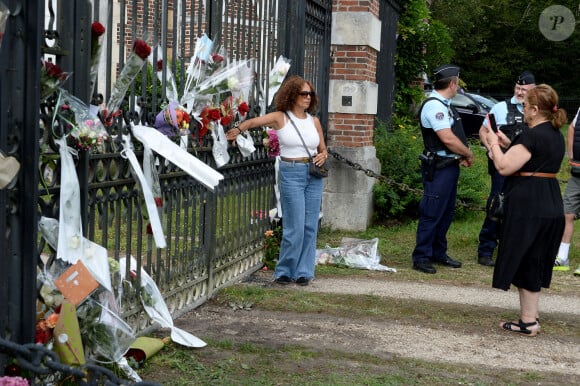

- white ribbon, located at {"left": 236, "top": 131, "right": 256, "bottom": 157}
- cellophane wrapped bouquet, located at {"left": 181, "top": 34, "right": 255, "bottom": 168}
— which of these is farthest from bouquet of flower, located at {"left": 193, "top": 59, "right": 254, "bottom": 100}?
white ribbon, located at {"left": 236, "top": 131, "right": 256, "bottom": 157}

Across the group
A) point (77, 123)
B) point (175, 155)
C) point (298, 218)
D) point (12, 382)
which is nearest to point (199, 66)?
point (175, 155)

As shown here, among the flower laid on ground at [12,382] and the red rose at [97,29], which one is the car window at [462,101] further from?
the flower laid on ground at [12,382]

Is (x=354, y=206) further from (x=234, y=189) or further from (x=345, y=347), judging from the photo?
(x=345, y=347)

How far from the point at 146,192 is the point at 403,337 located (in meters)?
2.20

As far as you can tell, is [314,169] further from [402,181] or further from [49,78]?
[402,181]

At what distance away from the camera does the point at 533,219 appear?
246 inches

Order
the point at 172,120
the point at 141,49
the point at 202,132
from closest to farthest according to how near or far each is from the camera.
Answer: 1. the point at 141,49
2. the point at 172,120
3. the point at 202,132

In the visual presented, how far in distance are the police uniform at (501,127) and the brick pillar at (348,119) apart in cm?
212

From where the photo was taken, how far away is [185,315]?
652 centimetres

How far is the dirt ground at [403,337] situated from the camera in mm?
5684

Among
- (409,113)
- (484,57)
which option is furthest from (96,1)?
(484,57)

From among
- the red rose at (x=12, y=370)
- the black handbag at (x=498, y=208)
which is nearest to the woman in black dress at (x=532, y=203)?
the black handbag at (x=498, y=208)

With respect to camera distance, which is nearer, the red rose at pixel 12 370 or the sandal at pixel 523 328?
the red rose at pixel 12 370

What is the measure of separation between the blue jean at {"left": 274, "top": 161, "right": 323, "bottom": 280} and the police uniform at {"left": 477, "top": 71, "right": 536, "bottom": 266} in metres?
2.34
